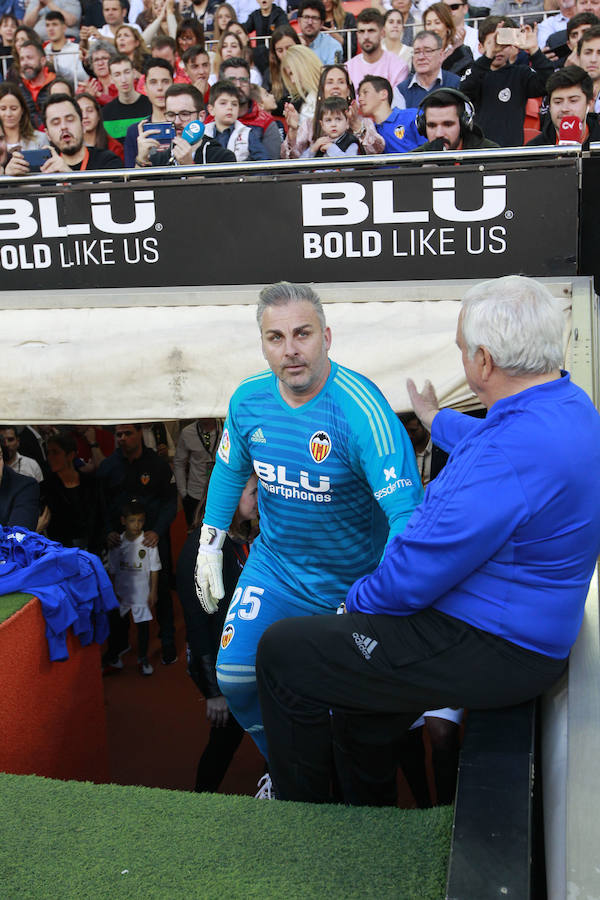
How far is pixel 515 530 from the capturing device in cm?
215

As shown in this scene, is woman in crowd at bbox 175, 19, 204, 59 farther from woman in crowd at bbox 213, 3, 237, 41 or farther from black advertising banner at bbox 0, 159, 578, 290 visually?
black advertising banner at bbox 0, 159, 578, 290

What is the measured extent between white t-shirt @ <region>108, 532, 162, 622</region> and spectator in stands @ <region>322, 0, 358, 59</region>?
6.00 metres

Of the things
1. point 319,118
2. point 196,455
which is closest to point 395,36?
point 319,118

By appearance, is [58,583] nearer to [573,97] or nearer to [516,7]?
[573,97]

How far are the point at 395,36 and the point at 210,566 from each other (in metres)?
6.74

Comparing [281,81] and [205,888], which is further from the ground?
[281,81]

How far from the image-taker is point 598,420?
2311 millimetres

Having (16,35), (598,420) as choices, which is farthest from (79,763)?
(16,35)

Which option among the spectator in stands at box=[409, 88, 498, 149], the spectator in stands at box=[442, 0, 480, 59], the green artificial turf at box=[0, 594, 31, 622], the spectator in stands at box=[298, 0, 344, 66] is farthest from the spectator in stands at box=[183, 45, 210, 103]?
the green artificial turf at box=[0, 594, 31, 622]

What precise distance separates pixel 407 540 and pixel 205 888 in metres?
0.96

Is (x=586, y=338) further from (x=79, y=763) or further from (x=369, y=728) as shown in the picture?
(x=79, y=763)

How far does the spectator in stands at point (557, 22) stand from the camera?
346 inches

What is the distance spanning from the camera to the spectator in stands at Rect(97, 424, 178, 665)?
22.4 ft

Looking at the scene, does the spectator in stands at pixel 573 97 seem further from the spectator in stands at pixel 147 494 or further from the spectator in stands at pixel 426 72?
the spectator in stands at pixel 147 494
